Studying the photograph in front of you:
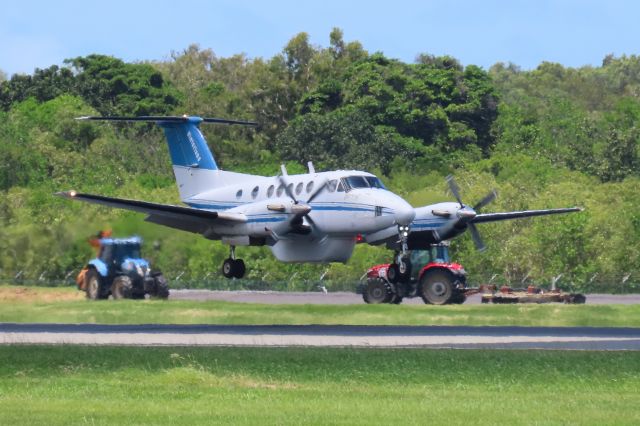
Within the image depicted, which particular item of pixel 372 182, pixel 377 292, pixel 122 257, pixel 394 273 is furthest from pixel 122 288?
pixel 394 273

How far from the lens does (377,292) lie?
59156 millimetres

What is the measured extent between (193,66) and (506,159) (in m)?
87.4

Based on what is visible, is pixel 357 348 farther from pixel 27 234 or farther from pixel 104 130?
pixel 104 130

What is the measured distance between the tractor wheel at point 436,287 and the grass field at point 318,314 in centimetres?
232

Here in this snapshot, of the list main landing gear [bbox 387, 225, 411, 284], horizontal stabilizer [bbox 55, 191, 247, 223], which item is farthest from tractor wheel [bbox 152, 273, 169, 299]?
main landing gear [bbox 387, 225, 411, 284]

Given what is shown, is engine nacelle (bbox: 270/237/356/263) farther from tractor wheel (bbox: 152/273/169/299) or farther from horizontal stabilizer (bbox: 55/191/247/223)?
tractor wheel (bbox: 152/273/169/299)

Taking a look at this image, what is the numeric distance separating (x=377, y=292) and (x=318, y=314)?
26.1 ft

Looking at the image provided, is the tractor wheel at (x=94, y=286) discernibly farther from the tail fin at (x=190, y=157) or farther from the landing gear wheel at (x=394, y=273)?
the landing gear wheel at (x=394, y=273)

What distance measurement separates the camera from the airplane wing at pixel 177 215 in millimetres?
53219

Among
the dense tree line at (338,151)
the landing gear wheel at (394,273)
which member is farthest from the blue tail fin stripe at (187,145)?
the landing gear wheel at (394,273)

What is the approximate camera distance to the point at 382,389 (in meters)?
29.0

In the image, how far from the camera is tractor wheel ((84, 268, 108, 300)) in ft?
204

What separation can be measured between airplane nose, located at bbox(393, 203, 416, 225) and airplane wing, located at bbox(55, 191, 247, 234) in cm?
701

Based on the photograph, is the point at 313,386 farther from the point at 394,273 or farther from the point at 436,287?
the point at 436,287
